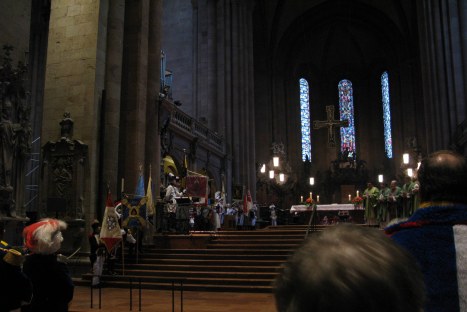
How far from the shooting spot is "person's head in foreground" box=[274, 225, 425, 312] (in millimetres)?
813

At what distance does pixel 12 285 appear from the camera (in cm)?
341

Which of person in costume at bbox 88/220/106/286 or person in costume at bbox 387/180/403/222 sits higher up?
person in costume at bbox 387/180/403/222

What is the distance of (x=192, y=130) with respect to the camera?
2338 cm

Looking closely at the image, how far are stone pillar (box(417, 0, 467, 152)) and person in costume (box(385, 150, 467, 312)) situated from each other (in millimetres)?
22377

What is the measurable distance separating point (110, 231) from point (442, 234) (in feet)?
32.7

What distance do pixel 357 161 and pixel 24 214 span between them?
33424 millimetres

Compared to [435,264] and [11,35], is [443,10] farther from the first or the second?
[435,264]

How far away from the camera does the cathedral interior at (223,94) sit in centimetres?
1296

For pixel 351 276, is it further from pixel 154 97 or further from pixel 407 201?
pixel 154 97

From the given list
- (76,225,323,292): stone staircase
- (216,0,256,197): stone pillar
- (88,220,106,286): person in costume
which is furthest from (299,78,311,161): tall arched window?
(88,220,106,286): person in costume

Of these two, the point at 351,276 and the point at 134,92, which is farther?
the point at 134,92

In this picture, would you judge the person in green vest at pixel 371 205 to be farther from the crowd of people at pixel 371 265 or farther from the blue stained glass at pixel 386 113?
the blue stained glass at pixel 386 113

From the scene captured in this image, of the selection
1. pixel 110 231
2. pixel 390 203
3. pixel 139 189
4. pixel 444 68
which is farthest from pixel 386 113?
pixel 110 231

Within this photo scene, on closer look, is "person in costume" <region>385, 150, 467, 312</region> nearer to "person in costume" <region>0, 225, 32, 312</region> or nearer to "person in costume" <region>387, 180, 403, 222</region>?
"person in costume" <region>0, 225, 32, 312</region>
